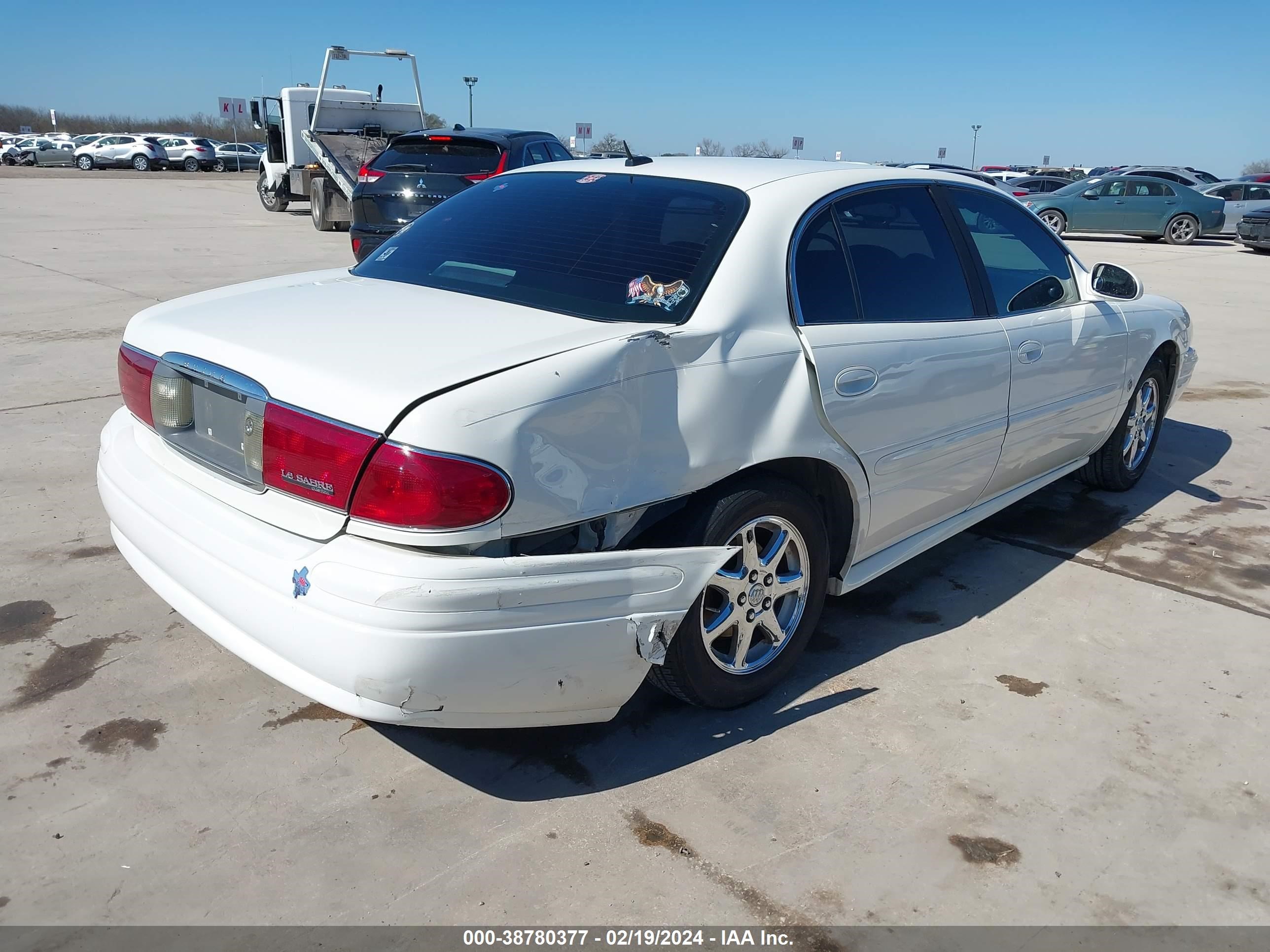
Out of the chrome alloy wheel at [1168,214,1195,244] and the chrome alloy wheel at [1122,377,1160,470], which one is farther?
the chrome alloy wheel at [1168,214,1195,244]

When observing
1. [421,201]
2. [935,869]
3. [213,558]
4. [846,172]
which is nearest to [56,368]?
[421,201]

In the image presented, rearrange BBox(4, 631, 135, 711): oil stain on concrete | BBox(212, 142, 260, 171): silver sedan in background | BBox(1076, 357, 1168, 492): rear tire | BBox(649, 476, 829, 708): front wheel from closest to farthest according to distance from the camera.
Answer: BBox(649, 476, 829, 708): front wheel → BBox(4, 631, 135, 711): oil stain on concrete → BBox(1076, 357, 1168, 492): rear tire → BBox(212, 142, 260, 171): silver sedan in background

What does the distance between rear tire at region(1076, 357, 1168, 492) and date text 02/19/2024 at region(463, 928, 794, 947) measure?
3619 mm

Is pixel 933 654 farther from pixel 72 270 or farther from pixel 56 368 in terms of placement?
pixel 72 270

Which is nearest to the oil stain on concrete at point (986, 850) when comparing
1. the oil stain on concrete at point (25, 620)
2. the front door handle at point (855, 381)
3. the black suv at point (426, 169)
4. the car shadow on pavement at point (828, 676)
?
the car shadow on pavement at point (828, 676)

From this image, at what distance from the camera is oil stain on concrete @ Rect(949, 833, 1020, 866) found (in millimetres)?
2510

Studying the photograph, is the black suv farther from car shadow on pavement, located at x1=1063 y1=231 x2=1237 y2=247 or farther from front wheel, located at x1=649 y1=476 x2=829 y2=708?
car shadow on pavement, located at x1=1063 y1=231 x2=1237 y2=247

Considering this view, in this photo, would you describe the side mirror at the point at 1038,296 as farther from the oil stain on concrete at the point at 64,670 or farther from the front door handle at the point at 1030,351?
the oil stain on concrete at the point at 64,670

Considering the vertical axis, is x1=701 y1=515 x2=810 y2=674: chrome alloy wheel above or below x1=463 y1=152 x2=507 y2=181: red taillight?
below

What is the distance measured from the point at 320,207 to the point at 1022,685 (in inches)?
671

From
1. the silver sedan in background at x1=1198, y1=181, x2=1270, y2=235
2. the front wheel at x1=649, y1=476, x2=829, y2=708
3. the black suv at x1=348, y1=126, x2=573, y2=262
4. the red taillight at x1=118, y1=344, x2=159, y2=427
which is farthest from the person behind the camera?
the silver sedan in background at x1=1198, y1=181, x2=1270, y2=235

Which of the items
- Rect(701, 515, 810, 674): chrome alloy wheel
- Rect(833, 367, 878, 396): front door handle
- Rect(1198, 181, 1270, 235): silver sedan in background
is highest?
Rect(1198, 181, 1270, 235): silver sedan in background

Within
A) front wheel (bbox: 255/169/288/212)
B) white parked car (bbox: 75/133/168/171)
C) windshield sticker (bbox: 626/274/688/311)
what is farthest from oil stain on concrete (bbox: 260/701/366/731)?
white parked car (bbox: 75/133/168/171)

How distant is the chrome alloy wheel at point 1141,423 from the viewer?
16.8 feet
